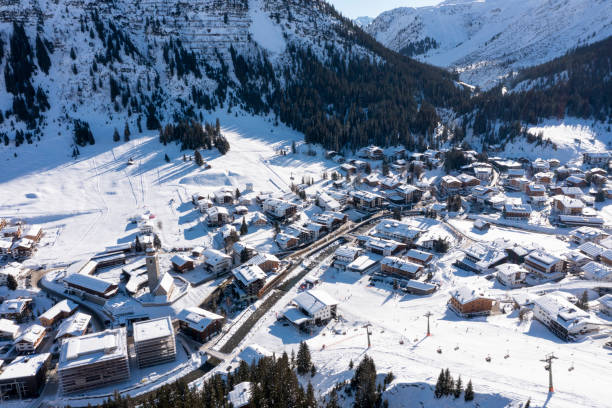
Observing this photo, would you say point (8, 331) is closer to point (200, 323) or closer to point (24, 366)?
point (24, 366)

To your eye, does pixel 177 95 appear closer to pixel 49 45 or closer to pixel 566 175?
pixel 49 45

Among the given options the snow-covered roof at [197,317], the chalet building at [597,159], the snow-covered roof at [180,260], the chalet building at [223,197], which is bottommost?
the snow-covered roof at [197,317]

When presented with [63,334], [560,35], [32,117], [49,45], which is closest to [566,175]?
[63,334]

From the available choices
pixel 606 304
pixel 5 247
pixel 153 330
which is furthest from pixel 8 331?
pixel 606 304

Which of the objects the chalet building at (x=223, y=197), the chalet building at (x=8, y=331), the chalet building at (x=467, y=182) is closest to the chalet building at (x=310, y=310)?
the chalet building at (x=8, y=331)

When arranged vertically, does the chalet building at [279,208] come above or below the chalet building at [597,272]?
above

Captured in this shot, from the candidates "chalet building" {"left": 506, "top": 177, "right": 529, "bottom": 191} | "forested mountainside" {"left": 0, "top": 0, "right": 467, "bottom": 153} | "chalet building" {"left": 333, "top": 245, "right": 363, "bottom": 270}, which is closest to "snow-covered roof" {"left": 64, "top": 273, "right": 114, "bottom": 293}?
"chalet building" {"left": 333, "top": 245, "right": 363, "bottom": 270}

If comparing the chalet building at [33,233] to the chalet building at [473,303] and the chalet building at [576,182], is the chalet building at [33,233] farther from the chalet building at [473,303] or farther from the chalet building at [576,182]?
the chalet building at [576,182]
